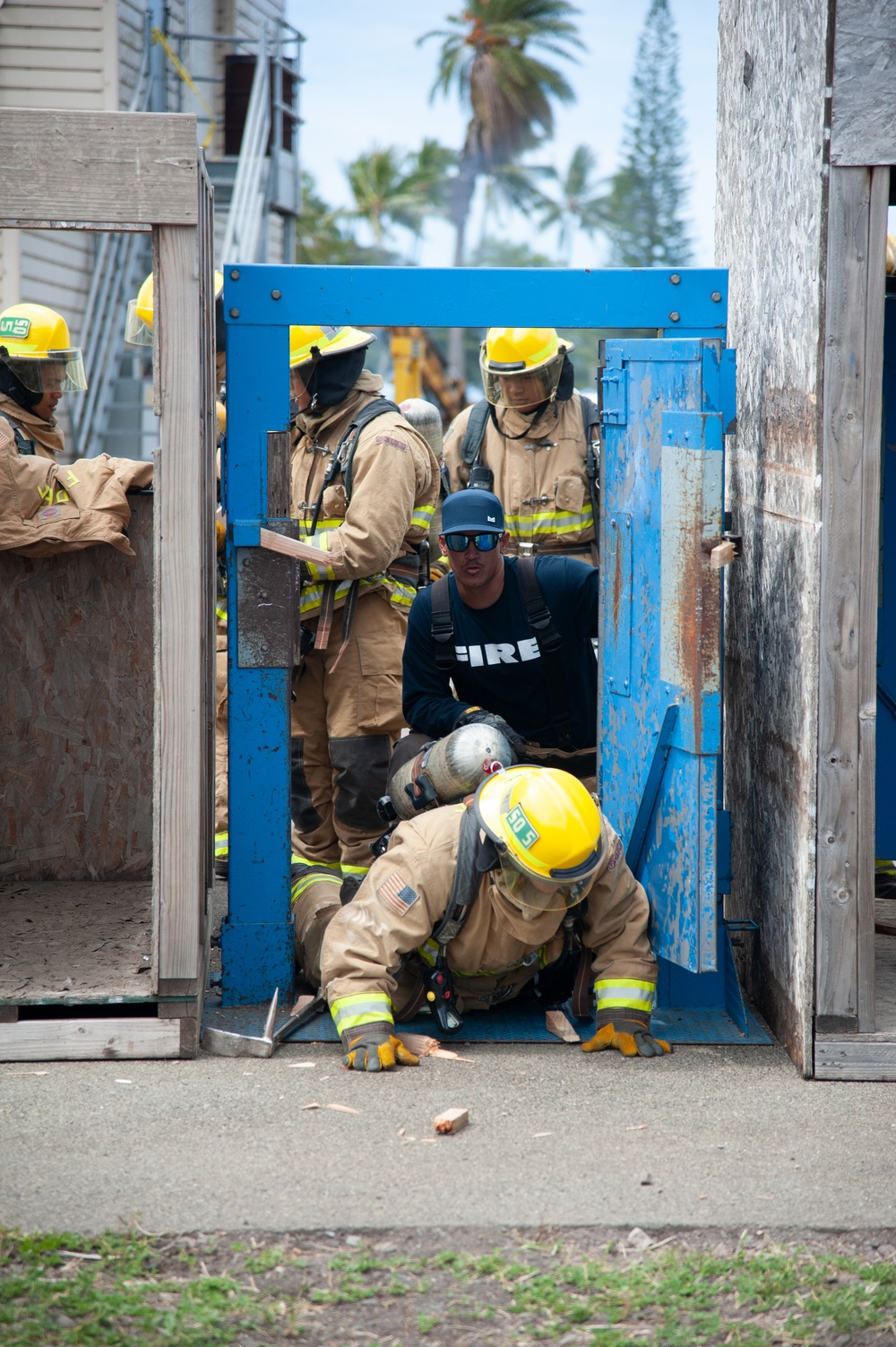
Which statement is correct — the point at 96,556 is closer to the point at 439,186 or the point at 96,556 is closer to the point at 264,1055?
the point at 264,1055

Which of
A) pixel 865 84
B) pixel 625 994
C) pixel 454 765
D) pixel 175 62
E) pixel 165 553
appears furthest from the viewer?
pixel 175 62

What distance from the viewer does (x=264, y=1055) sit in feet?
13.2

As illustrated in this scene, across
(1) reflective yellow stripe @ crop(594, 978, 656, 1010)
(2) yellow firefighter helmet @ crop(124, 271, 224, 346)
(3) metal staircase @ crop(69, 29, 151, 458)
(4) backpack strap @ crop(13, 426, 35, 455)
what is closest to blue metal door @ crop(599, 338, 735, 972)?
(1) reflective yellow stripe @ crop(594, 978, 656, 1010)

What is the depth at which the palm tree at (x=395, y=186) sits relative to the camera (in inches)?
2276

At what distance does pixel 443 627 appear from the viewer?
4875 mm

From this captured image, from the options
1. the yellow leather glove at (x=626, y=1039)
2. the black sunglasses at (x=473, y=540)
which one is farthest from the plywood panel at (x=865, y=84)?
the yellow leather glove at (x=626, y=1039)

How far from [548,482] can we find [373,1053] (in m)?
3.22

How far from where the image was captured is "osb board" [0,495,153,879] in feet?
16.9

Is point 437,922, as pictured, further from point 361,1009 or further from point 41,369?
point 41,369

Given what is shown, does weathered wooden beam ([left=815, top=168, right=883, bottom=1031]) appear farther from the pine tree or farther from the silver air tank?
the pine tree

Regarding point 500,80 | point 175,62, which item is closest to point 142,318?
point 175,62

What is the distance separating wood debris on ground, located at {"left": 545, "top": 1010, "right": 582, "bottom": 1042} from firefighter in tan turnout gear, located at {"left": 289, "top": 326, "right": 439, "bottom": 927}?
91 centimetres

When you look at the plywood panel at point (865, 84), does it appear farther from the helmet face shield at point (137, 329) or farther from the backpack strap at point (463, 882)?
the helmet face shield at point (137, 329)

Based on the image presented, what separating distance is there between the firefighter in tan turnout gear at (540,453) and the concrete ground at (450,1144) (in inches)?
113
